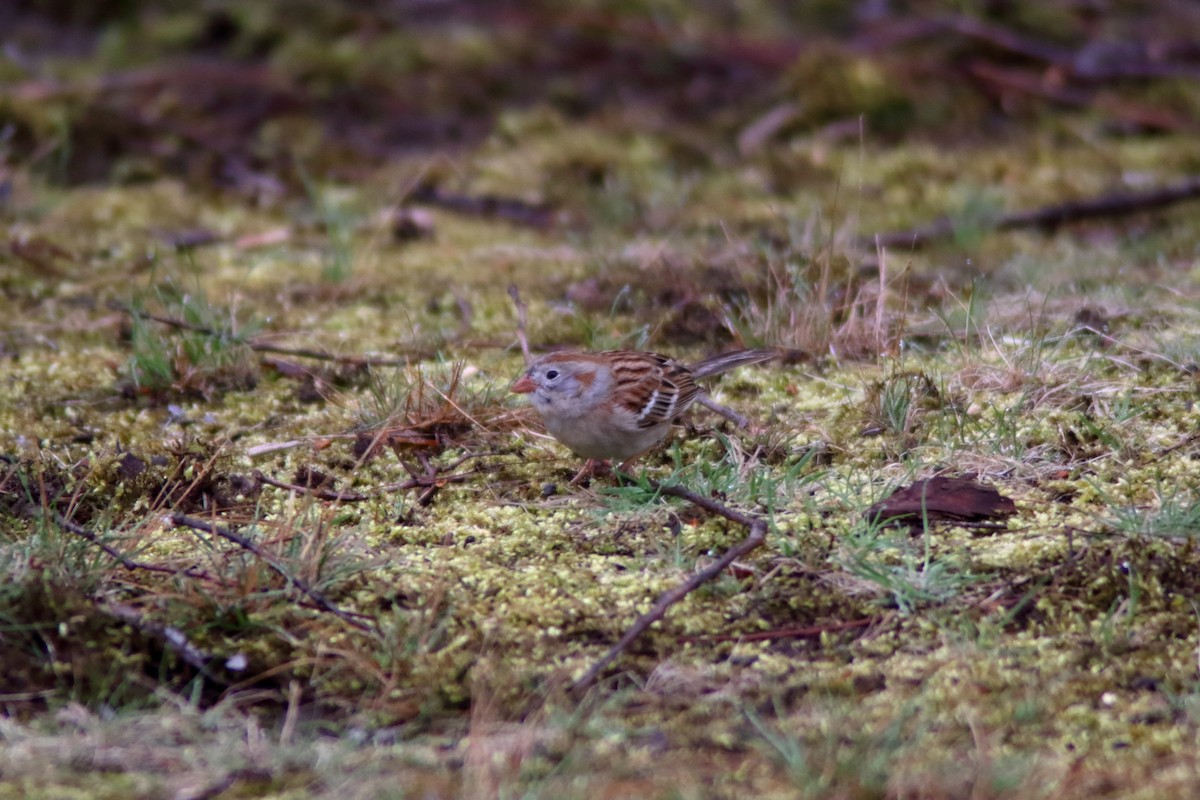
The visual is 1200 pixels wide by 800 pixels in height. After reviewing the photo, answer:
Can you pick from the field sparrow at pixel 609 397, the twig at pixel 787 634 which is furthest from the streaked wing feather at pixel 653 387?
the twig at pixel 787 634

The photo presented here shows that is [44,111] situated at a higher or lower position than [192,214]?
higher

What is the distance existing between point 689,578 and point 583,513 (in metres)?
0.60

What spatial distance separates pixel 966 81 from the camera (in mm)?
9008

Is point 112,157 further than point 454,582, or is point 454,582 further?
point 112,157

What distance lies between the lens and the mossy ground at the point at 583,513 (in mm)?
2750

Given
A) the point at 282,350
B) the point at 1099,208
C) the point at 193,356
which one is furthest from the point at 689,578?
the point at 1099,208

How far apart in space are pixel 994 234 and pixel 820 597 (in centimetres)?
409

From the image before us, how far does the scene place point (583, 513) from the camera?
3920mm

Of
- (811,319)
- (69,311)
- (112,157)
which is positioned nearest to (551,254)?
(811,319)

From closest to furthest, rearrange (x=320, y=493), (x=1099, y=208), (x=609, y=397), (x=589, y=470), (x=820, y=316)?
(x=320, y=493) → (x=609, y=397) → (x=589, y=470) → (x=820, y=316) → (x=1099, y=208)

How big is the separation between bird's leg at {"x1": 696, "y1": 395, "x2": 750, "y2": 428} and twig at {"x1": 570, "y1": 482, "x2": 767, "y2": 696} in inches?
22.8

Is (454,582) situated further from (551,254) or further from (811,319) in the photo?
(551,254)

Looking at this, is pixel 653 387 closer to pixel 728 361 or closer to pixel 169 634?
pixel 728 361

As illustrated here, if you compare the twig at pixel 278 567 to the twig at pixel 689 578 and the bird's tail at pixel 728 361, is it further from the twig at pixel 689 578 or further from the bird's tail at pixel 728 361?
the bird's tail at pixel 728 361
